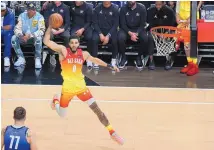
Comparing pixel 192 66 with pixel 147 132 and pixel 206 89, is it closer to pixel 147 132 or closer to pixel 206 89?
pixel 206 89

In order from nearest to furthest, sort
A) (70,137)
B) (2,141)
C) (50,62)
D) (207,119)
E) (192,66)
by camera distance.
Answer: (2,141) < (70,137) < (207,119) < (192,66) < (50,62)

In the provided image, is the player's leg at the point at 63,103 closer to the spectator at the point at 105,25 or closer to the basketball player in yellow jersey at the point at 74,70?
the basketball player in yellow jersey at the point at 74,70

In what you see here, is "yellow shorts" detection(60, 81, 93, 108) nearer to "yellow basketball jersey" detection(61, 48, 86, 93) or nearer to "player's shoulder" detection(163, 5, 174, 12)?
"yellow basketball jersey" detection(61, 48, 86, 93)

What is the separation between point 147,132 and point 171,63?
482 centimetres

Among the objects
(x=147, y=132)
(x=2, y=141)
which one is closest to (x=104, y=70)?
(x=147, y=132)

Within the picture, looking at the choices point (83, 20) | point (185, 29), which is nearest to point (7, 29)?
point (83, 20)

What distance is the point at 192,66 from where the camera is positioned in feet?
39.4

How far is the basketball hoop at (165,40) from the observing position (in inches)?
480

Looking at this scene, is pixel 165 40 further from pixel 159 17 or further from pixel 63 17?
pixel 63 17

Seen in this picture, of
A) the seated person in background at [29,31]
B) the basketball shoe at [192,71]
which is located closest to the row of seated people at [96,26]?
the seated person in background at [29,31]

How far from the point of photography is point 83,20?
12414 mm

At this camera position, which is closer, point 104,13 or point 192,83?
point 192,83

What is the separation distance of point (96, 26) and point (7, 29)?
206 cm

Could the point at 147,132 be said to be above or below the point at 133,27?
below
